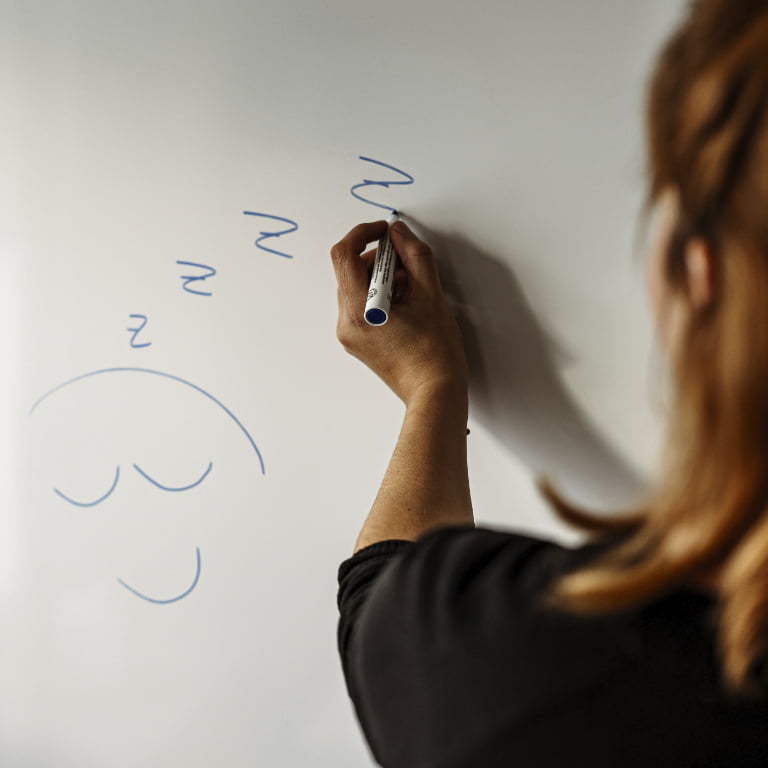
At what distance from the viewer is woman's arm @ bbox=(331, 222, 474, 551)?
1.70ft

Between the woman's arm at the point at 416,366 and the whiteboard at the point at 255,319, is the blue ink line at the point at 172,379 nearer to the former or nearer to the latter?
the whiteboard at the point at 255,319

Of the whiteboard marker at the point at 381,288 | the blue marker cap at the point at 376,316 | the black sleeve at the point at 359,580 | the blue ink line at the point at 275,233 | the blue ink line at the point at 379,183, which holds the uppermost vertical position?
the blue ink line at the point at 379,183

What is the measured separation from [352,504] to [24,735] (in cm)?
40

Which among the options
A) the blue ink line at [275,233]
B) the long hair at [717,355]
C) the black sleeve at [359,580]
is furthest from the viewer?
the blue ink line at [275,233]

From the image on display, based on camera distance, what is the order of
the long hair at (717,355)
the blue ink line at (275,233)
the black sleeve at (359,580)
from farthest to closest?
1. the blue ink line at (275,233)
2. the black sleeve at (359,580)
3. the long hair at (717,355)

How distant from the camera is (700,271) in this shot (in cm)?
31

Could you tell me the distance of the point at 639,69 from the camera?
495 millimetres

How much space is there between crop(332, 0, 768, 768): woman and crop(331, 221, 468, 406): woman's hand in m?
0.16

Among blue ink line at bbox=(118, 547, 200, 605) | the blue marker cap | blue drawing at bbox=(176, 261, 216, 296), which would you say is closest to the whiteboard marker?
the blue marker cap

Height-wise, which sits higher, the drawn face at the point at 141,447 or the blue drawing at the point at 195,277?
the blue drawing at the point at 195,277

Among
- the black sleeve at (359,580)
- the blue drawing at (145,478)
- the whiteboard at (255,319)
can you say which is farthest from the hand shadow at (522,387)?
the blue drawing at (145,478)

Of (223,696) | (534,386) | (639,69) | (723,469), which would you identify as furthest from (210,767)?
(639,69)

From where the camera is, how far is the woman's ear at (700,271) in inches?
12.2

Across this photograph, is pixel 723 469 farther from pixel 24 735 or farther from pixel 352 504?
pixel 24 735
